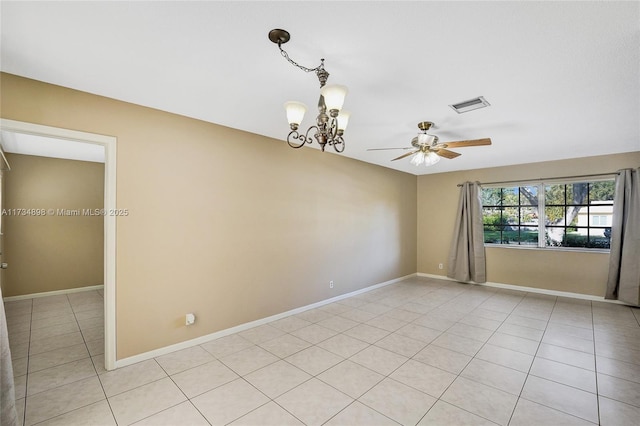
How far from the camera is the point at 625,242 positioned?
4.32m

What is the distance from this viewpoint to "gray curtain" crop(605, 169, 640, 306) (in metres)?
4.25

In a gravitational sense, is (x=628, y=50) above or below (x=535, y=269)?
above

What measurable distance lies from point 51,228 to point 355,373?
18.8 ft

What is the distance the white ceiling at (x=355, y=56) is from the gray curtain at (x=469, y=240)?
2844mm

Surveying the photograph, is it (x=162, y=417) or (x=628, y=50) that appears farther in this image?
(x=162, y=417)

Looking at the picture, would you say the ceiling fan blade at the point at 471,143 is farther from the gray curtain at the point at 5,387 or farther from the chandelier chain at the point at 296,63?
the gray curtain at the point at 5,387

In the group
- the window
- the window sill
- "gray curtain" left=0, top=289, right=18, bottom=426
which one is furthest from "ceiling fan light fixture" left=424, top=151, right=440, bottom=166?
"gray curtain" left=0, top=289, right=18, bottom=426

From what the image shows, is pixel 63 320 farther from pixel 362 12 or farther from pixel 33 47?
pixel 362 12

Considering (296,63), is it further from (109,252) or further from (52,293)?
(52,293)

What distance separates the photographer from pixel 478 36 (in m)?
1.66

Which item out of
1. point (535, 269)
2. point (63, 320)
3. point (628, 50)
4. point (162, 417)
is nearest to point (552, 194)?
point (535, 269)

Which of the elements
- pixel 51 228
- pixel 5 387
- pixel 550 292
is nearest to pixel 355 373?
pixel 5 387

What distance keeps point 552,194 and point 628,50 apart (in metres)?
4.19

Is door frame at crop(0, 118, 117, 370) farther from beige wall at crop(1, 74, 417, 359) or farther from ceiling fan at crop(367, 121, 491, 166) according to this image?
ceiling fan at crop(367, 121, 491, 166)
